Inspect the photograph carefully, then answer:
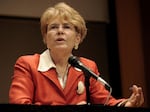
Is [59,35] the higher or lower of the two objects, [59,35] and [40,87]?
the higher

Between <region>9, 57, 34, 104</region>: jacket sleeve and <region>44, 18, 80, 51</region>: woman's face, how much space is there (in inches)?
5.8

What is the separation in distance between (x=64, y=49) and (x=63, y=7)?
184 mm

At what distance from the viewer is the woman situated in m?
1.62

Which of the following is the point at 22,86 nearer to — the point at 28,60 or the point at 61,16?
the point at 28,60

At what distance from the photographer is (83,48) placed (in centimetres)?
338

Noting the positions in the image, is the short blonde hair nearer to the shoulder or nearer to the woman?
the woman

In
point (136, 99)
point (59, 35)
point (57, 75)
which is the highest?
point (59, 35)

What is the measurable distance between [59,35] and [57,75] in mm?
173

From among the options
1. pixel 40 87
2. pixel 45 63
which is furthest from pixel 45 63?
pixel 40 87

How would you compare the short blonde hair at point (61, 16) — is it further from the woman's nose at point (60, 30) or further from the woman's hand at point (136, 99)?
the woman's hand at point (136, 99)

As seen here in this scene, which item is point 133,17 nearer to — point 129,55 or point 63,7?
point 129,55

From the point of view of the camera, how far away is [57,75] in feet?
5.56

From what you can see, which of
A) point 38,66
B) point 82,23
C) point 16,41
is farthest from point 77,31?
point 16,41

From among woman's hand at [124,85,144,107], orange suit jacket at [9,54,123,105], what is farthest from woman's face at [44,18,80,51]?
woman's hand at [124,85,144,107]
